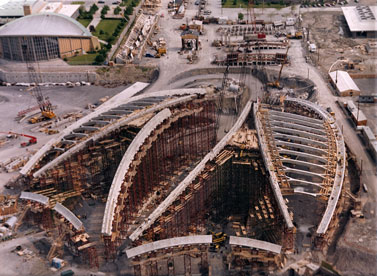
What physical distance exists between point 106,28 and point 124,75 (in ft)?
83.4

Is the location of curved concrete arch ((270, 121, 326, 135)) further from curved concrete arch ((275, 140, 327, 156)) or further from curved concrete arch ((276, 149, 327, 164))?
curved concrete arch ((276, 149, 327, 164))

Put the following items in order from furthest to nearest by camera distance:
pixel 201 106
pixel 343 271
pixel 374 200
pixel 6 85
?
pixel 6 85, pixel 201 106, pixel 374 200, pixel 343 271

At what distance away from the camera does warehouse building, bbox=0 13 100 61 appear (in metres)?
108

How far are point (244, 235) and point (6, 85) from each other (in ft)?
190

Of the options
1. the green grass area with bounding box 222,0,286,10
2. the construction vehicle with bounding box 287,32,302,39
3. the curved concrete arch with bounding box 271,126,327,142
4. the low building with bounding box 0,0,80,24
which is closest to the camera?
the curved concrete arch with bounding box 271,126,327,142

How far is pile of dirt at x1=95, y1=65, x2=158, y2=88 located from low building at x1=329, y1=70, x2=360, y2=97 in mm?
29258

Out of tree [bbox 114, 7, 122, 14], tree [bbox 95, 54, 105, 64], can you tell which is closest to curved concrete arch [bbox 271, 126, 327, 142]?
tree [bbox 95, 54, 105, 64]

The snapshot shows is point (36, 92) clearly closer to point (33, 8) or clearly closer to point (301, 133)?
point (33, 8)

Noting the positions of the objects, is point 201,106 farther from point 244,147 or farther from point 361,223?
point 361,223

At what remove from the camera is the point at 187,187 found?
214 ft

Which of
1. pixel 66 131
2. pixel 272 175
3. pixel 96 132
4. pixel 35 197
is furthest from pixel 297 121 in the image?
pixel 35 197

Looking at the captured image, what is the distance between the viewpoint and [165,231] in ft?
201

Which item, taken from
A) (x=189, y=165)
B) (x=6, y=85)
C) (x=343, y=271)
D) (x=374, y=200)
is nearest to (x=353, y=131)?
(x=374, y=200)

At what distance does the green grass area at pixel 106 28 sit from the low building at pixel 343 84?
1821 inches
